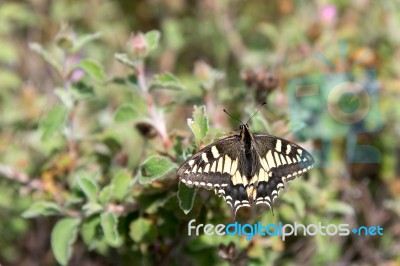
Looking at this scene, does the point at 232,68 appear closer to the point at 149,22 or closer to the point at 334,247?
the point at 149,22

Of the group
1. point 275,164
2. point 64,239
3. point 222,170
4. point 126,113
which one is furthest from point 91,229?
point 275,164

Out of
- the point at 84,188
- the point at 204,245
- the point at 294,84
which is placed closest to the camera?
the point at 84,188

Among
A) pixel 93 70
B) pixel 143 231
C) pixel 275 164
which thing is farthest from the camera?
pixel 93 70

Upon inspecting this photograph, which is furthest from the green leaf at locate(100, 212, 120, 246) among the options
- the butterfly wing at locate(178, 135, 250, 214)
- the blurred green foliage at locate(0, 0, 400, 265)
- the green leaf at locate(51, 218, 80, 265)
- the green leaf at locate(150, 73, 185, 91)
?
the green leaf at locate(150, 73, 185, 91)

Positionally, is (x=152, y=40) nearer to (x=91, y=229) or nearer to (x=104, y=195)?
(x=104, y=195)

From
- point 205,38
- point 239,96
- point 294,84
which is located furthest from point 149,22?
point 239,96

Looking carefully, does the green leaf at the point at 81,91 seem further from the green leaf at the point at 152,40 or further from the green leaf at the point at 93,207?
the green leaf at the point at 93,207
